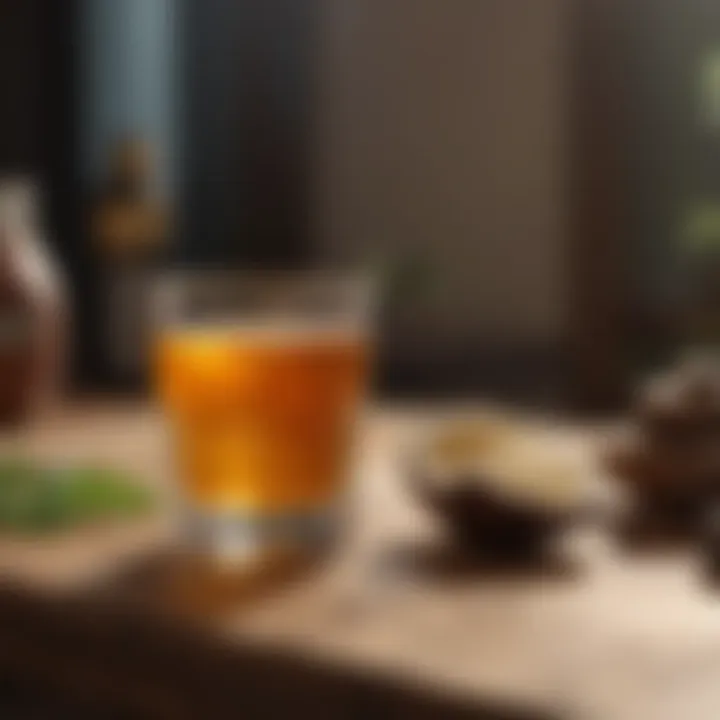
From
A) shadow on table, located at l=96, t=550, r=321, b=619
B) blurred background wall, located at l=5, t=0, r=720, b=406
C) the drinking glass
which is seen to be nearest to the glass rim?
the drinking glass

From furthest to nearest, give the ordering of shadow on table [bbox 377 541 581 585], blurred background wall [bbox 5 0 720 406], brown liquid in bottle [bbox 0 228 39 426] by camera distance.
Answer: blurred background wall [bbox 5 0 720 406], brown liquid in bottle [bbox 0 228 39 426], shadow on table [bbox 377 541 581 585]

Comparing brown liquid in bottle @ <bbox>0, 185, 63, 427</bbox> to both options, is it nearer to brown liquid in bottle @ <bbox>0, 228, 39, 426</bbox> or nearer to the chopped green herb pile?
brown liquid in bottle @ <bbox>0, 228, 39, 426</bbox>

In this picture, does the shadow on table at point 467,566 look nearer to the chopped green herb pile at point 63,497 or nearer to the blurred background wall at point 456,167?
the chopped green herb pile at point 63,497

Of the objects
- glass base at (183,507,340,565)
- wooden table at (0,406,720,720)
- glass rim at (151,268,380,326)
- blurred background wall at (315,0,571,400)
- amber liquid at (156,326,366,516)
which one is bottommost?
wooden table at (0,406,720,720)

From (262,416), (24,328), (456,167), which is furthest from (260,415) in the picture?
(456,167)

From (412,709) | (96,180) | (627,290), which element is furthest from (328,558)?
(96,180)

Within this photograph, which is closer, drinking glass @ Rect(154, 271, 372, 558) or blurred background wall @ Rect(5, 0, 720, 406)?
drinking glass @ Rect(154, 271, 372, 558)

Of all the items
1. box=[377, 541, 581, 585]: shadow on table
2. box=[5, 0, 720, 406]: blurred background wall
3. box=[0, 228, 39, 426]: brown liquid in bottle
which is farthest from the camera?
box=[5, 0, 720, 406]: blurred background wall
